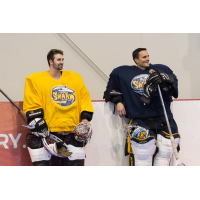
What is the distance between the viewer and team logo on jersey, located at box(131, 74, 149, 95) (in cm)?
216

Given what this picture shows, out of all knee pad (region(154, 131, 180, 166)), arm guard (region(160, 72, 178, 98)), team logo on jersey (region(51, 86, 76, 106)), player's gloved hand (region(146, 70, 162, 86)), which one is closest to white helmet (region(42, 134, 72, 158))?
team logo on jersey (region(51, 86, 76, 106))

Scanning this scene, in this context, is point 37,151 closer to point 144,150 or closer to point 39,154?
point 39,154

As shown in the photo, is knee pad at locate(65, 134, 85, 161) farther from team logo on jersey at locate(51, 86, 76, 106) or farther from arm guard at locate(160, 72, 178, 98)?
arm guard at locate(160, 72, 178, 98)

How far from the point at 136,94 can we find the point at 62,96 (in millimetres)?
702

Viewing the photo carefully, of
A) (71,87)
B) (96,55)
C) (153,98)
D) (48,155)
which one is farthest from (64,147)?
(96,55)

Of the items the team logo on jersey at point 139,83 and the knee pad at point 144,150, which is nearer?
the knee pad at point 144,150

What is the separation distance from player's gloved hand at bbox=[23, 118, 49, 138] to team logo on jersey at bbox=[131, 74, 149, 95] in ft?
2.96

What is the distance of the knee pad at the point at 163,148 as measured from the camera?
2059 mm

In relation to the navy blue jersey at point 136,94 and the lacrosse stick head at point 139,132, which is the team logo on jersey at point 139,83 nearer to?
the navy blue jersey at point 136,94

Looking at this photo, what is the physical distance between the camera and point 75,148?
6.58 ft

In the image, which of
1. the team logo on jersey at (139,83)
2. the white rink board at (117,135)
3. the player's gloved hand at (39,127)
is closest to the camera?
the player's gloved hand at (39,127)

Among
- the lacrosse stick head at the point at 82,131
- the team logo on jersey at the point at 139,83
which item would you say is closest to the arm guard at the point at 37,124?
the lacrosse stick head at the point at 82,131

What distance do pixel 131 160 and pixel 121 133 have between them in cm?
32

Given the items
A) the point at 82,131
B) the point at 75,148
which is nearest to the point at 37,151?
the point at 75,148
